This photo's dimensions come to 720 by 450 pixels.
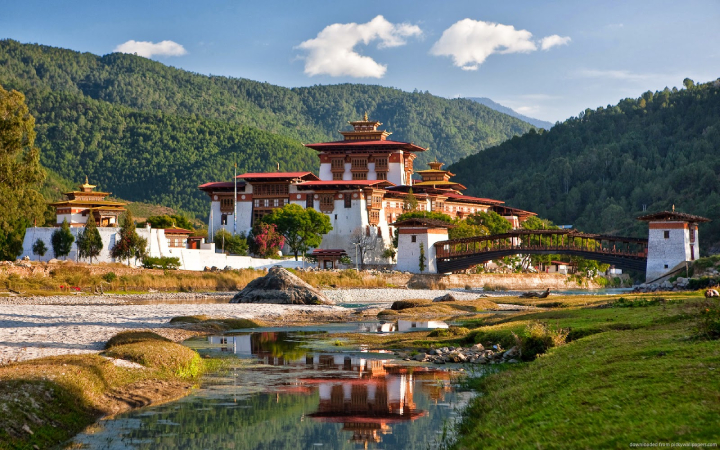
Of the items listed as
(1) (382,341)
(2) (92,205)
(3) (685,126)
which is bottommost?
(1) (382,341)

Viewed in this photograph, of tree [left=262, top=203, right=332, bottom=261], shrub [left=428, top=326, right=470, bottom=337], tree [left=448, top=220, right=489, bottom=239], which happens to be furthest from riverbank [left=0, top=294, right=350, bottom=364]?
tree [left=448, top=220, right=489, bottom=239]

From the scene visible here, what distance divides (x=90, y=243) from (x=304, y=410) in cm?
6625

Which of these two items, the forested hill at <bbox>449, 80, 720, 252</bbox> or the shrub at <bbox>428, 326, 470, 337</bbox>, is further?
the forested hill at <bbox>449, 80, 720, 252</bbox>

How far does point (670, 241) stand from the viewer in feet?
228

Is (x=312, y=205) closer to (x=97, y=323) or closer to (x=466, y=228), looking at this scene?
(x=466, y=228)

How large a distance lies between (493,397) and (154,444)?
249 inches

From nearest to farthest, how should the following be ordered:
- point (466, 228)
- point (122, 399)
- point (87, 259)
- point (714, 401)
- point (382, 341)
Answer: point (714, 401) < point (122, 399) < point (382, 341) < point (87, 259) < point (466, 228)

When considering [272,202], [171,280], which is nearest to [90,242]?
[171,280]

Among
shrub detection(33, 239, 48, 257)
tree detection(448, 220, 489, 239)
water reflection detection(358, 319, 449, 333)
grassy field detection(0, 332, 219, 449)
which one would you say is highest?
tree detection(448, 220, 489, 239)

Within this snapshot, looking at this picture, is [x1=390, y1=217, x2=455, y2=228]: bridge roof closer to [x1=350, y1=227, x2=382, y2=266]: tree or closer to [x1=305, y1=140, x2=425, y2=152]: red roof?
[x1=350, y1=227, x2=382, y2=266]: tree

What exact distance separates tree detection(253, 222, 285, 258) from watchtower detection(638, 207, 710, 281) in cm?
4515

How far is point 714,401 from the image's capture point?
962cm

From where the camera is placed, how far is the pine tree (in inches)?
3022

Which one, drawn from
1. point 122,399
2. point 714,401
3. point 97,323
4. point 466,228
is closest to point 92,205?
point 466,228
